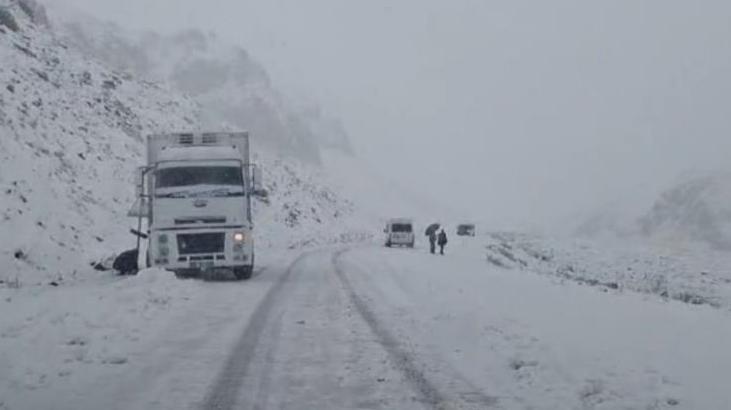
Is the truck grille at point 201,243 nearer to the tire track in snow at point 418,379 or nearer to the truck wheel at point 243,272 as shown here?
the truck wheel at point 243,272

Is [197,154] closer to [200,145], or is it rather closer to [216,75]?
[200,145]

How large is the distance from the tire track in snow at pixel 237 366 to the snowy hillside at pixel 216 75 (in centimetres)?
11226

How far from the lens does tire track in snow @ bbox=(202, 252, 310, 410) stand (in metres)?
9.07

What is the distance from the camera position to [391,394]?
31.2 feet

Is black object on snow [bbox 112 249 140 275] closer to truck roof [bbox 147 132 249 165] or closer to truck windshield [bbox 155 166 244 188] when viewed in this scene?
truck roof [bbox 147 132 249 165]

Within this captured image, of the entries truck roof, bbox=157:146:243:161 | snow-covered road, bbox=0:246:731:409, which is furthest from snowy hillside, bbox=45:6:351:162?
snow-covered road, bbox=0:246:731:409

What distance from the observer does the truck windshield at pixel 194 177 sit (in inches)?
958

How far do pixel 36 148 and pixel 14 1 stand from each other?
104ft

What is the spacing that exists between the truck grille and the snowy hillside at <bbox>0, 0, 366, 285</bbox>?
4.07 m

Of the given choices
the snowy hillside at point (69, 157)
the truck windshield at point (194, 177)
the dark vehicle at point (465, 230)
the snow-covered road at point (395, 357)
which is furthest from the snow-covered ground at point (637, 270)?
the dark vehicle at point (465, 230)

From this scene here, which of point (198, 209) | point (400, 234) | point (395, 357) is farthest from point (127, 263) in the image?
point (400, 234)

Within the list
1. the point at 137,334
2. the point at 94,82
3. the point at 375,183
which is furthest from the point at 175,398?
the point at 375,183

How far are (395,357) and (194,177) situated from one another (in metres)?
13.9

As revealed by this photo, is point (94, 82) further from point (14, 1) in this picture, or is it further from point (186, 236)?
point (186, 236)
